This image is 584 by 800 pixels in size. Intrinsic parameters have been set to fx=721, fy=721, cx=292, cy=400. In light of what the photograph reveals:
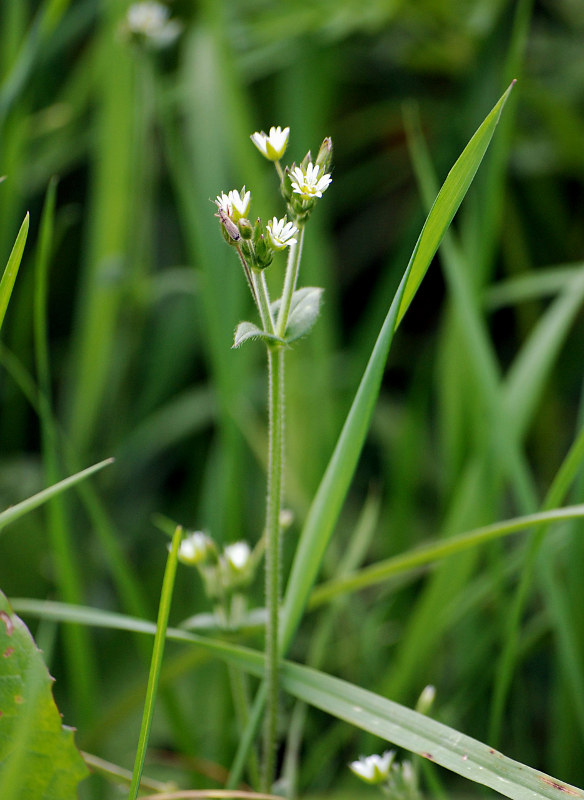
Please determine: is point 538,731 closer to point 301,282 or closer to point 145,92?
point 301,282

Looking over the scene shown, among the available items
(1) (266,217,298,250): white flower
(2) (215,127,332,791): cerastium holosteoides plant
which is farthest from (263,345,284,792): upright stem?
(1) (266,217,298,250): white flower

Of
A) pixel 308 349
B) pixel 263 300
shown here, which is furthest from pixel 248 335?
Result: pixel 308 349

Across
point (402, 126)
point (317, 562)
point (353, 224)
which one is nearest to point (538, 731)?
point (317, 562)

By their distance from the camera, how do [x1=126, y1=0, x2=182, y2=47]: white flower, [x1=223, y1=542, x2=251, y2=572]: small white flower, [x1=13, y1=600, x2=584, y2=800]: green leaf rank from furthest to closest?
[x1=126, y1=0, x2=182, y2=47]: white flower → [x1=223, y1=542, x2=251, y2=572]: small white flower → [x1=13, y1=600, x2=584, y2=800]: green leaf

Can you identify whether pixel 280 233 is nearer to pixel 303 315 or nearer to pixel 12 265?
pixel 303 315

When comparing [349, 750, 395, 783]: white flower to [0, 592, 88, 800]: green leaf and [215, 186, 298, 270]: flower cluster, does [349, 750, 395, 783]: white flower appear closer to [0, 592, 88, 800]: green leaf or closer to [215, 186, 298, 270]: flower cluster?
[0, 592, 88, 800]: green leaf

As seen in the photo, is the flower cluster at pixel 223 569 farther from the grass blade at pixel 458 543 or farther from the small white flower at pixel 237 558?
the grass blade at pixel 458 543
